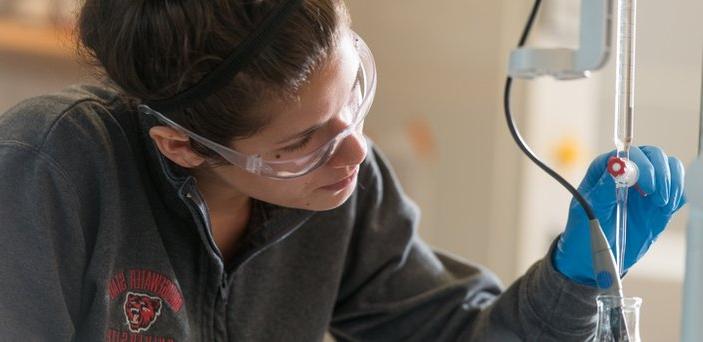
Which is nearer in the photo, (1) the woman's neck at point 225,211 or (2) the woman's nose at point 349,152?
(2) the woman's nose at point 349,152

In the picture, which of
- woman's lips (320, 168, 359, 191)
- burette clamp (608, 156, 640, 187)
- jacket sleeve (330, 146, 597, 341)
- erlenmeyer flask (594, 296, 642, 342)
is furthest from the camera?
jacket sleeve (330, 146, 597, 341)

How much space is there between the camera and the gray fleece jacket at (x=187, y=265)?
45.5 inches

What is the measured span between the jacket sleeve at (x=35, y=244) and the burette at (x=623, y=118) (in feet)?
2.04

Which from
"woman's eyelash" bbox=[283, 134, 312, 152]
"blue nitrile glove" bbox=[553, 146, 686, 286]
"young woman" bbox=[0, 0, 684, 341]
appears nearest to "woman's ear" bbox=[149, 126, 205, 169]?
"young woman" bbox=[0, 0, 684, 341]

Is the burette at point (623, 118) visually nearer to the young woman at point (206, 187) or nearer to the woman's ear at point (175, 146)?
the young woman at point (206, 187)

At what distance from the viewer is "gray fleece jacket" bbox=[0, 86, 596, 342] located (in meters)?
1.16

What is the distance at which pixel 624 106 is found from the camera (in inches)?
41.7

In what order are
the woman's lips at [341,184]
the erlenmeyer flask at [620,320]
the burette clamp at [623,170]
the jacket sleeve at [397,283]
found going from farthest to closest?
1. the jacket sleeve at [397,283]
2. the woman's lips at [341,184]
3. the burette clamp at [623,170]
4. the erlenmeyer flask at [620,320]

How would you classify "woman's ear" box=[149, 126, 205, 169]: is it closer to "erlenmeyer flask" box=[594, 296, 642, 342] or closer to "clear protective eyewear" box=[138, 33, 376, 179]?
"clear protective eyewear" box=[138, 33, 376, 179]

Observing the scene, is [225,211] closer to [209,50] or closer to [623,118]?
[209,50]

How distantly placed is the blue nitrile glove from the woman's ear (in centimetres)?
45

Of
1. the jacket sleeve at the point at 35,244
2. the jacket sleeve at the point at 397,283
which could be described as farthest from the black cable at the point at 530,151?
the jacket sleeve at the point at 35,244

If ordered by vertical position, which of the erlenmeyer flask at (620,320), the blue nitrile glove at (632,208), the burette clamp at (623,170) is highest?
the burette clamp at (623,170)

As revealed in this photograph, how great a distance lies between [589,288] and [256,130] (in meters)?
0.43
